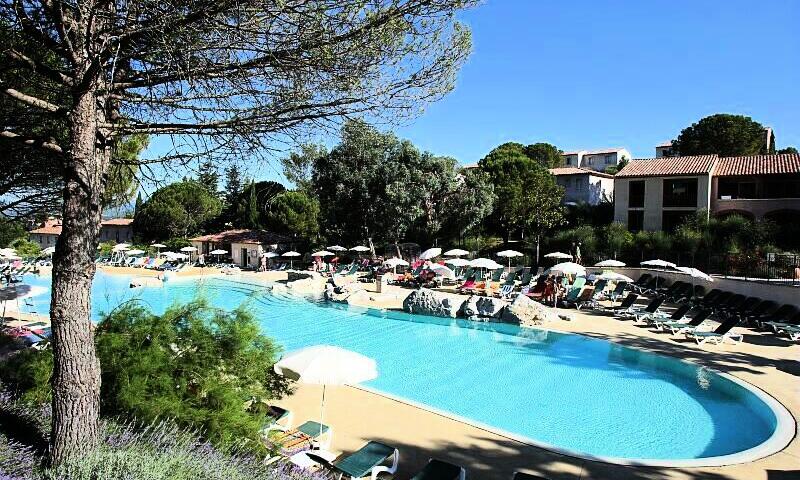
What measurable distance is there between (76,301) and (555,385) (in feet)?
32.2

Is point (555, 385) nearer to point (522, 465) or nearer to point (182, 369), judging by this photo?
point (522, 465)

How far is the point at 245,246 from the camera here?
39.4 meters

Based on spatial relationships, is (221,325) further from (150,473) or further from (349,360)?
(150,473)

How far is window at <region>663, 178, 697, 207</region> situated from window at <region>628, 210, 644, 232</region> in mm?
1699

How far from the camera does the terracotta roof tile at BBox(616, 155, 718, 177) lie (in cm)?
3319

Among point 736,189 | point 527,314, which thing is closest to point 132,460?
point 527,314

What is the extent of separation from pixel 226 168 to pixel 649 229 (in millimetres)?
34103

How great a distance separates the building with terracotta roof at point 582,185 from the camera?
44844mm

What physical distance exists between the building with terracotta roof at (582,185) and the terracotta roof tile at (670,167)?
7334mm

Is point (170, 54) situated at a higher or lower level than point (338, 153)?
lower

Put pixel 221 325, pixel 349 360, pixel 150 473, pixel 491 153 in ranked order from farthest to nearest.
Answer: pixel 491 153 < pixel 349 360 < pixel 221 325 < pixel 150 473

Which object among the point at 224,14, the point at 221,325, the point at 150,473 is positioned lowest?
the point at 150,473

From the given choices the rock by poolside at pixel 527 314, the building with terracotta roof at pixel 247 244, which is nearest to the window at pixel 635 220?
the rock by poolside at pixel 527 314

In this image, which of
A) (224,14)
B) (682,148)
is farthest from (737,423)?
(682,148)
